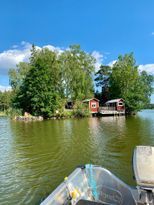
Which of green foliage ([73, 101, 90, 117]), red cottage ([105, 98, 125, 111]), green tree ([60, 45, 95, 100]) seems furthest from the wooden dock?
green tree ([60, 45, 95, 100])

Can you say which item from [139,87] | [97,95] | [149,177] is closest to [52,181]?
[149,177]

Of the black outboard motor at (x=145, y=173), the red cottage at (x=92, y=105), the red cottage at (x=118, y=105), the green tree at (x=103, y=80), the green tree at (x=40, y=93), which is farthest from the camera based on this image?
the green tree at (x=103, y=80)

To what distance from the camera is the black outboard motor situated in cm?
288

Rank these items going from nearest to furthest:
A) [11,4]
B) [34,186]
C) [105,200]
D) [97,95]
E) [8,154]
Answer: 1. [105,200]
2. [34,186]
3. [8,154]
4. [11,4]
5. [97,95]

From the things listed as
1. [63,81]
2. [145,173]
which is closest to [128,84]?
[63,81]

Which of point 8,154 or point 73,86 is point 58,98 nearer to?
point 73,86

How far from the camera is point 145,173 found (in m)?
2.95

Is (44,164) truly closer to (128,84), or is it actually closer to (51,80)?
(51,80)

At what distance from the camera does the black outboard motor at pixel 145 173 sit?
9.46 ft

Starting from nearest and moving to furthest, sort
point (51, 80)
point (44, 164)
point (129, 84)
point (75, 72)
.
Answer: point (44, 164)
point (51, 80)
point (75, 72)
point (129, 84)

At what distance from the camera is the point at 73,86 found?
105ft

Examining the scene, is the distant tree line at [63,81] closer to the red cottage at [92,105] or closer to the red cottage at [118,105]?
the red cottage at [118,105]

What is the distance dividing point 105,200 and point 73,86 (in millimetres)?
28837

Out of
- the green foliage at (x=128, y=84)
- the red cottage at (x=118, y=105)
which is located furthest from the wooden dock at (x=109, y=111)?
the green foliage at (x=128, y=84)
